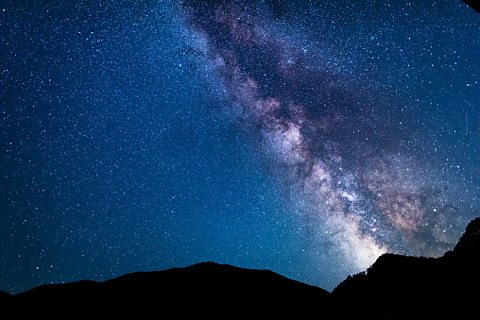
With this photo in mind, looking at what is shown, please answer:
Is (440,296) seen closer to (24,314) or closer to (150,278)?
(150,278)

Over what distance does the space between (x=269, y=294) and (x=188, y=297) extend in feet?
11.4

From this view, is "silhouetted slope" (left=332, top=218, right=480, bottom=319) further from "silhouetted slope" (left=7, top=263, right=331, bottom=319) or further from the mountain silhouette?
"silhouetted slope" (left=7, top=263, right=331, bottom=319)

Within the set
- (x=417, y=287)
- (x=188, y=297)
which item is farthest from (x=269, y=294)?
(x=417, y=287)

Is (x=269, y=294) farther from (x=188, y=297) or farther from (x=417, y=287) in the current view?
(x=417, y=287)

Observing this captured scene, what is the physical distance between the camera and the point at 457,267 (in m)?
8.04

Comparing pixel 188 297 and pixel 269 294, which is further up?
pixel 188 297

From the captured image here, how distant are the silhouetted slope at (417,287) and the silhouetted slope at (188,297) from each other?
189 cm

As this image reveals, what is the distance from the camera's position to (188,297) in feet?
41.5

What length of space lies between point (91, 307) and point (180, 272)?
419cm

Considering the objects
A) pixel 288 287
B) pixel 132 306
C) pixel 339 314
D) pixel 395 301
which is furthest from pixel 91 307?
pixel 395 301

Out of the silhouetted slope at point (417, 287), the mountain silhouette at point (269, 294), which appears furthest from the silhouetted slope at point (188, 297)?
the silhouetted slope at point (417, 287)

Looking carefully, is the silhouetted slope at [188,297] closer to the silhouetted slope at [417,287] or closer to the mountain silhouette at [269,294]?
the mountain silhouette at [269,294]

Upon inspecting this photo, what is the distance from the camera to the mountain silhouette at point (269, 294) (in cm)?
744

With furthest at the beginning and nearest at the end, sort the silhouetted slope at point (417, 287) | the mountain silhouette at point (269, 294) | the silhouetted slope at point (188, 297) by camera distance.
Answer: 1. the silhouetted slope at point (188, 297)
2. the mountain silhouette at point (269, 294)
3. the silhouetted slope at point (417, 287)
